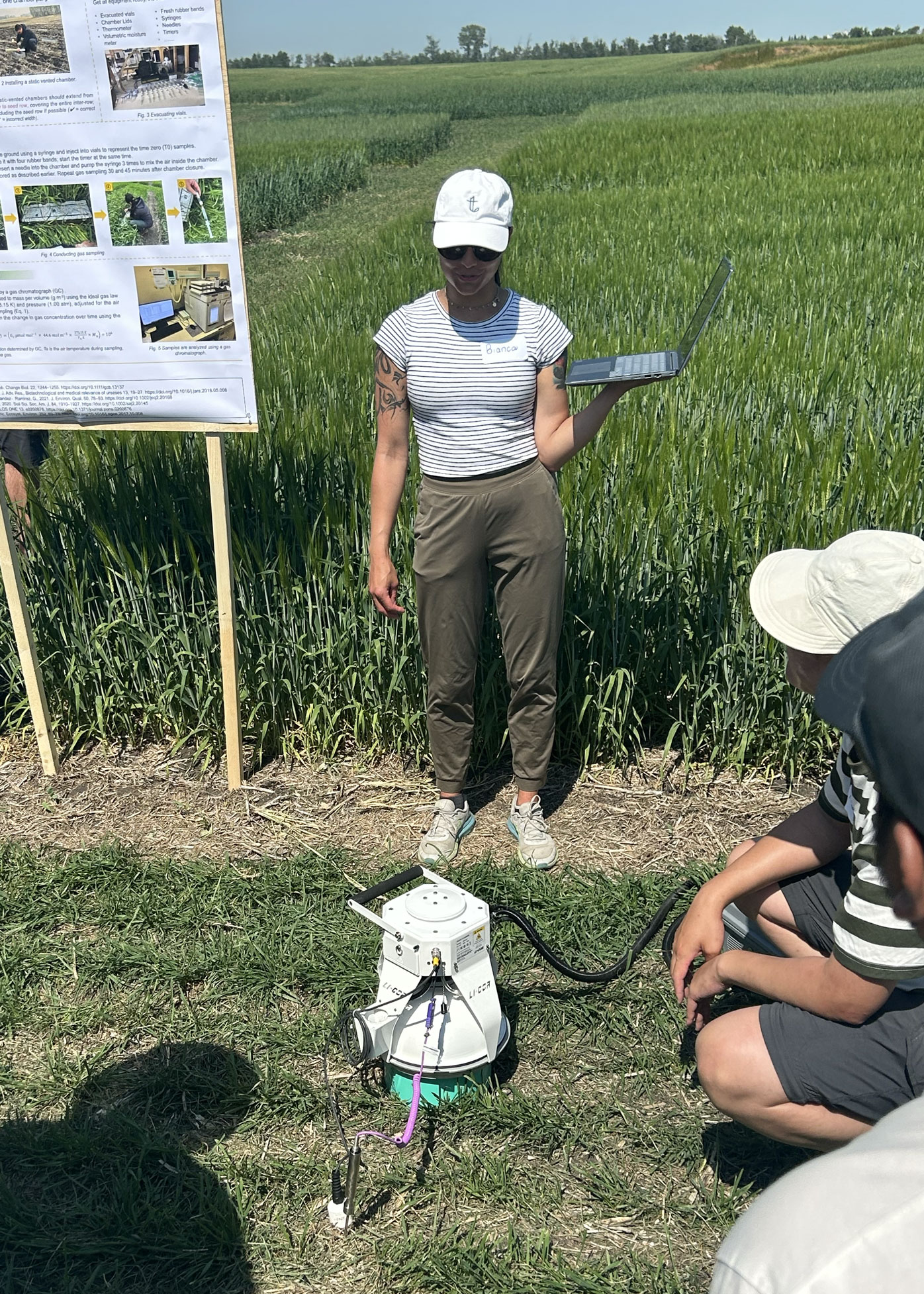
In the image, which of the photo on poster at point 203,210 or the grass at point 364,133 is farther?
the grass at point 364,133

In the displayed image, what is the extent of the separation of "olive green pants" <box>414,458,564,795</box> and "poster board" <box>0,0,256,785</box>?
2.34ft

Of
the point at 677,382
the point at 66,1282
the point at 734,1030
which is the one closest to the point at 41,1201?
the point at 66,1282

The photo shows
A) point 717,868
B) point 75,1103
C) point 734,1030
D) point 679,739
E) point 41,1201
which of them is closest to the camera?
point 734,1030

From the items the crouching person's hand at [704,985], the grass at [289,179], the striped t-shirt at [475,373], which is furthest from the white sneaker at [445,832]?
the grass at [289,179]

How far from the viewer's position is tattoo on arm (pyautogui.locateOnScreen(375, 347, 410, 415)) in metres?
2.72

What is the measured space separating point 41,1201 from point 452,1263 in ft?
2.67

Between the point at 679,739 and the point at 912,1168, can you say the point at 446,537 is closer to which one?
the point at 679,739

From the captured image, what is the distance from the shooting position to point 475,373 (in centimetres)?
261

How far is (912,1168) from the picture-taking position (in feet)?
2.43

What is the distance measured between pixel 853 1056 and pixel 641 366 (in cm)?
144

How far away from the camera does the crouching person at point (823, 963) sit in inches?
60.6

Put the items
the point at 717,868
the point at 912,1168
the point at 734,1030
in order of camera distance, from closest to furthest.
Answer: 1. the point at 912,1168
2. the point at 734,1030
3. the point at 717,868

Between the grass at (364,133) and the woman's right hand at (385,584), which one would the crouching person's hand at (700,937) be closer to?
the woman's right hand at (385,584)

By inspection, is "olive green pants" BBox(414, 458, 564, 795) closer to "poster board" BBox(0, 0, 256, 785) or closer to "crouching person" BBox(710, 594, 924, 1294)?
"poster board" BBox(0, 0, 256, 785)
